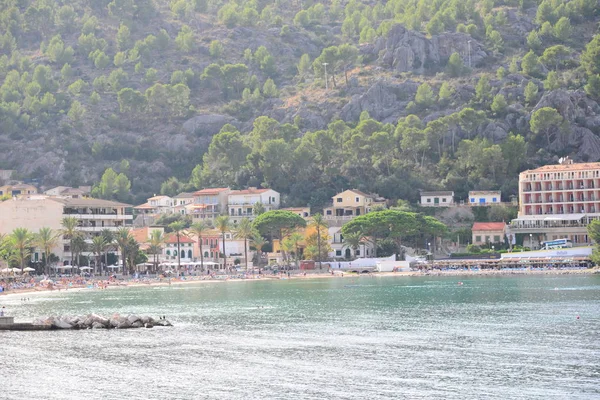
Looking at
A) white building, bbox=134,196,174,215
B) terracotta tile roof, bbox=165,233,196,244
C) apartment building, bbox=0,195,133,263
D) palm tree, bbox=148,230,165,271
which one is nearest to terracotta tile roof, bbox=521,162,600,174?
terracotta tile roof, bbox=165,233,196,244

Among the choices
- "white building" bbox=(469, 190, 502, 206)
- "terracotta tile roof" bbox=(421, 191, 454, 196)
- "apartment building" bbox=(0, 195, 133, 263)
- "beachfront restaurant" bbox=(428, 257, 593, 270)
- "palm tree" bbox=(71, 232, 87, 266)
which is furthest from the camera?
"terracotta tile roof" bbox=(421, 191, 454, 196)

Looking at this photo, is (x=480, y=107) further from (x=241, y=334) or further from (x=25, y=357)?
(x=25, y=357)

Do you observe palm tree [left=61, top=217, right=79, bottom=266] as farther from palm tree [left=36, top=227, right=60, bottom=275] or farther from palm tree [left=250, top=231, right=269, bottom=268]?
palm tree [left=250, top=231, right=269, bottom=268]

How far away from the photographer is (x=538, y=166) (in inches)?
6127

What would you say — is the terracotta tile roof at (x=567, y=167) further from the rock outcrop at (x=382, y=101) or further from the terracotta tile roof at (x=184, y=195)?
the terracotta tile roof at (x=184, y=195)

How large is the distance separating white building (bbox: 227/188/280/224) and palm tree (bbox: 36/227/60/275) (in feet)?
112

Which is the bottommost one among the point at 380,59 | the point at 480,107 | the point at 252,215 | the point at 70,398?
the point at 70,398

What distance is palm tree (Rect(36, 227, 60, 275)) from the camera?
4781 inches

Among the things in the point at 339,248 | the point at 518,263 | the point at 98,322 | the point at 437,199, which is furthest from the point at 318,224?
the point at 98,322

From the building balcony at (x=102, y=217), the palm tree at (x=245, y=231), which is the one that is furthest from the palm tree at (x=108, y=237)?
the palm tree at (x=245, y=231)

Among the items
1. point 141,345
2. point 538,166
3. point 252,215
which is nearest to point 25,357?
point 141,345

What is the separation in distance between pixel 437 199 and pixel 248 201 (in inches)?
1057

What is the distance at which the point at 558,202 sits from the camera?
142000 mm

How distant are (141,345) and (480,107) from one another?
11911 cm
